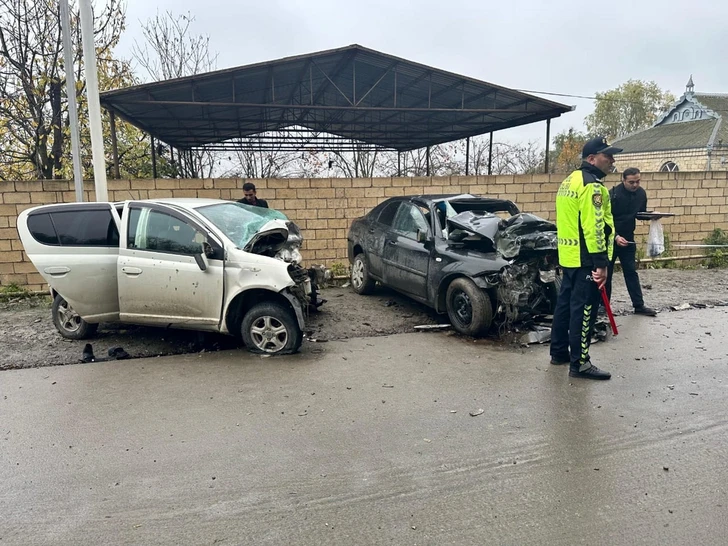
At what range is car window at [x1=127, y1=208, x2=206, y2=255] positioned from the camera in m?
5.47

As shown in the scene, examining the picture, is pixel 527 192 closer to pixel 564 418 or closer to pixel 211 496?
pixel 564 418

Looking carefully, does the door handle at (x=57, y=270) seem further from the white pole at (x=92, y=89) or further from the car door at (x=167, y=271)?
the white pole at (x=92, y=89)

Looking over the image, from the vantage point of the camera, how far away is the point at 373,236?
25.7 ft

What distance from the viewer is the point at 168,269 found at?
5.45 metres

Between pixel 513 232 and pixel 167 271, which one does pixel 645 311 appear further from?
pixel 167 271

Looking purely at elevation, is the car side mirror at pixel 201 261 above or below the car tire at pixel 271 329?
above

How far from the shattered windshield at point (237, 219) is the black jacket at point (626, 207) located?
4.64 metres

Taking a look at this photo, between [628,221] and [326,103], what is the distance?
8.40m

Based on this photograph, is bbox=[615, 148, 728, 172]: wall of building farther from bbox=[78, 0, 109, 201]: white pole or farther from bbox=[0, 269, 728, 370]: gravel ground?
bbox=[78, 0, 109, 201]: white pole

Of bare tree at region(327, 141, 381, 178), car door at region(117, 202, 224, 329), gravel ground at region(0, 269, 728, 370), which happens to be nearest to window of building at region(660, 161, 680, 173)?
bare tree at region(327, 141, 381, 178)

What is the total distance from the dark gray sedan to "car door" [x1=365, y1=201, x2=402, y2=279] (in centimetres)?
3

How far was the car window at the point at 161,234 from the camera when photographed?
547 cm

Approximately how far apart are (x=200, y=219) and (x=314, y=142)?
34.3 feet

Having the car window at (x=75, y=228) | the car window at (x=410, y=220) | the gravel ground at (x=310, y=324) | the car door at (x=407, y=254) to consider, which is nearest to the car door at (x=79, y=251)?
Answer: the car window at (x=75, y=228)
